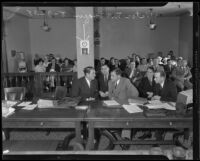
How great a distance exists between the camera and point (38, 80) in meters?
7.08

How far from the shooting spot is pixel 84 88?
5102 millimetres

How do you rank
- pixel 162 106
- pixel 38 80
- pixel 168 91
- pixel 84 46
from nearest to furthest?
pixel 162 106 < pixel 168 91 < pixel 38 80 < pixel 84 46

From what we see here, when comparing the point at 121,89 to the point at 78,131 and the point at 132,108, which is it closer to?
the point at 132,108

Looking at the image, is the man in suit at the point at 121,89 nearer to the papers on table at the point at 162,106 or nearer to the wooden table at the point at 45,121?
the papers on table at the point at 162,106

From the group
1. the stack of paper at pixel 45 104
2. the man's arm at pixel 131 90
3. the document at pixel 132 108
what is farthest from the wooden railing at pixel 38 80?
the document at pixel 132 108

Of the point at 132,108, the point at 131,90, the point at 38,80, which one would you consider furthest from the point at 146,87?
the point at 38,80

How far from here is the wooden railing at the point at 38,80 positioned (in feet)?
23.2

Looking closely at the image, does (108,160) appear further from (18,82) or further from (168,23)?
(168,23)

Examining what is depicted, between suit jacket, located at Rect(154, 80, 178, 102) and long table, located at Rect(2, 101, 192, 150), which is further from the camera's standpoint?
suit jacket, located at Rect(154, 80, 178, 102)

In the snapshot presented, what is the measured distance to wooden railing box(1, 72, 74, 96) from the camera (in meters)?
7.07

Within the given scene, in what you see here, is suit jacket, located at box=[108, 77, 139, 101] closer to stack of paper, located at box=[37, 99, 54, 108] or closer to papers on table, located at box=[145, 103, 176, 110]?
papers on table, located at box=[145, 103, 176, 110]

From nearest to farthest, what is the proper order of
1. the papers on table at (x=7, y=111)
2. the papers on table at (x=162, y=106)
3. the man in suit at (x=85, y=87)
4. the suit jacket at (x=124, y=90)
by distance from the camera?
the papers on table at (x=7, y=111) → the papers on table at (x=162, y=106) → the suit jacket at (x=124, y=90) → the man in suit at (x=85, y=87)

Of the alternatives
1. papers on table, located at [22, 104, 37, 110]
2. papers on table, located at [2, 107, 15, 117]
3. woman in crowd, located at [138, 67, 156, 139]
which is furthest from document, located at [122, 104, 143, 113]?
papers on table, located at [2, 107, 15, 117]

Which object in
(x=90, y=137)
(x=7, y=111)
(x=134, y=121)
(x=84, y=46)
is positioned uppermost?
(x=84, y=46)
